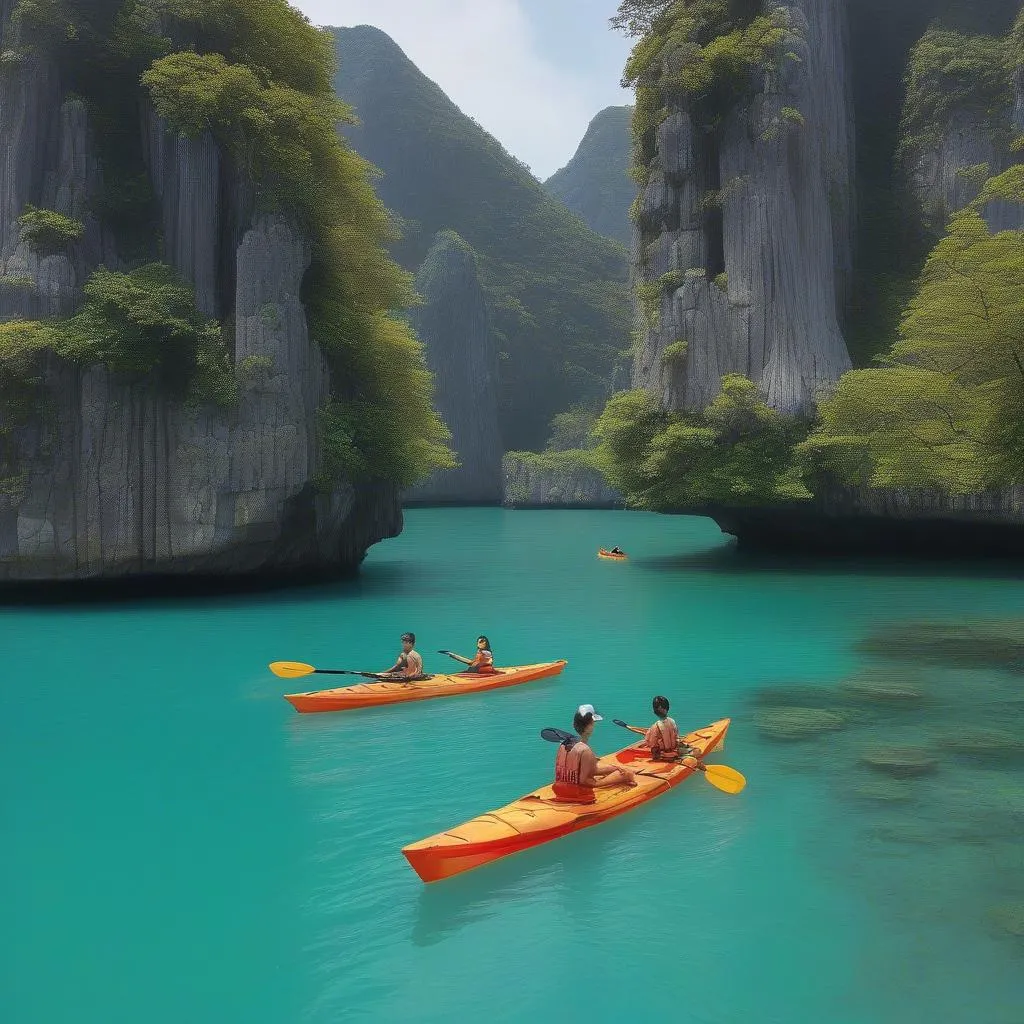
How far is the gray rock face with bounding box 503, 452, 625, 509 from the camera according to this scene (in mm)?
81812

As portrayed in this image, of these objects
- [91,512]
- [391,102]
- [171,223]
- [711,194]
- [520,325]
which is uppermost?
[391,102]

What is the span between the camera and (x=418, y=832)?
9.25 meters

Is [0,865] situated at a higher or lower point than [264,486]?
lower

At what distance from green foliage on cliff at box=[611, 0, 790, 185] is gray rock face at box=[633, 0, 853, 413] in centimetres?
77

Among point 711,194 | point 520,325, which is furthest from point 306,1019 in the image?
point 520,325

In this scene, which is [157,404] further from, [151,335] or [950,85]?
[950,85]

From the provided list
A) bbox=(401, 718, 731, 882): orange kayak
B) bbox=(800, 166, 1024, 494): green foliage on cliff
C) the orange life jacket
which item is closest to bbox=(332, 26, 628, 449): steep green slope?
bbox=(800, 166, 1024, 494): green foliage on cliff

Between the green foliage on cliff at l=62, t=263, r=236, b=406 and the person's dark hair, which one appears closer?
the person's dark hair

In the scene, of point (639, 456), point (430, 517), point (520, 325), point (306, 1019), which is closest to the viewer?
point (306, 1019)

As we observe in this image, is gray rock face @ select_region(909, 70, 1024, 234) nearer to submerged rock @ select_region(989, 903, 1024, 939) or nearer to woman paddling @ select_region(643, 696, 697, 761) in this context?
woman paddling @ select_region(643, 696, 697, 761)

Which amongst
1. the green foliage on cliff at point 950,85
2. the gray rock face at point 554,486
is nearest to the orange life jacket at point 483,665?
the green foliage on cliff at point 950,85

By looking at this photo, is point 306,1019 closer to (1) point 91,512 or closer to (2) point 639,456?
(1) point 91,512

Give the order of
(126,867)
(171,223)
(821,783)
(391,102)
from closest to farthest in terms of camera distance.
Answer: (126,867) → (821,783) → (171,223) → (391,102)

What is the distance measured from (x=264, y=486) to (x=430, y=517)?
155ft
